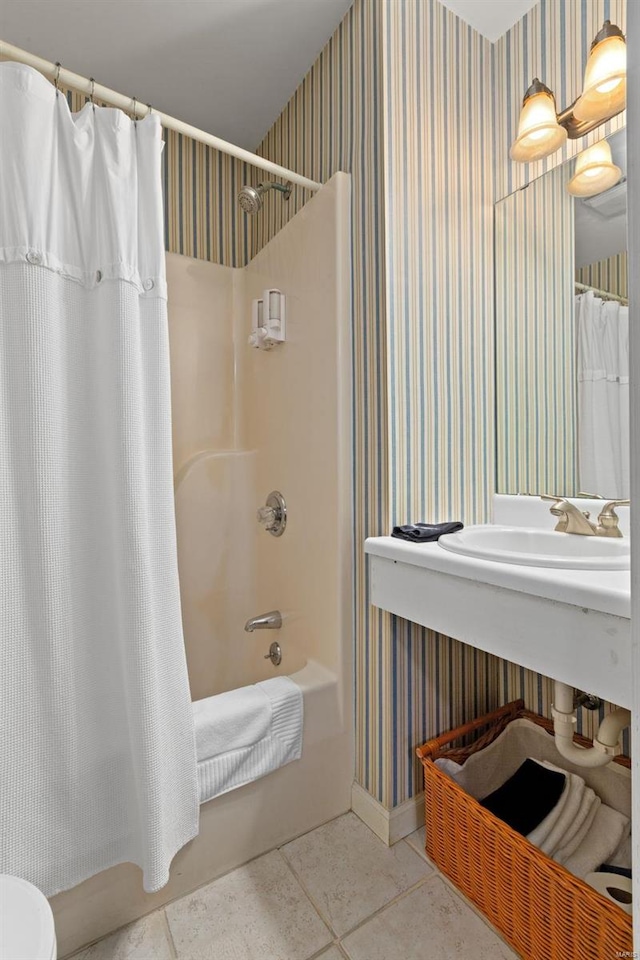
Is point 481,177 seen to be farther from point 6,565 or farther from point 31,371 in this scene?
point 6,565

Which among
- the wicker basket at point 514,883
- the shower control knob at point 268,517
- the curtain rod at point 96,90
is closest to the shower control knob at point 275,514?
the shower control knob at point 268,517

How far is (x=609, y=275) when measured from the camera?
1.25 meters

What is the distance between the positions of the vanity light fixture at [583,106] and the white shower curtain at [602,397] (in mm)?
425

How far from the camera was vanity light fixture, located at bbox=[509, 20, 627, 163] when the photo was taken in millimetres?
1136

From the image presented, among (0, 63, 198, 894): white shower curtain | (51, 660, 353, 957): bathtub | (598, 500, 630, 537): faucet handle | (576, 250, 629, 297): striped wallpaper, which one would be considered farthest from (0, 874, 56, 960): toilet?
(576, 250, 629, 297): striped wallpaper

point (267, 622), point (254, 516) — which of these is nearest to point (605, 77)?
point (254, 516)

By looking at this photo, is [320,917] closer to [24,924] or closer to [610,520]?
[24,924]

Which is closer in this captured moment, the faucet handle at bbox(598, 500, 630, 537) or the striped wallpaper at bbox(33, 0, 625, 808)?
the faucet handle at bbox(598, 500, 630, 537)

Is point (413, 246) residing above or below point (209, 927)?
above

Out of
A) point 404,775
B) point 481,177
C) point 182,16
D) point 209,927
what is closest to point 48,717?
point 209,927

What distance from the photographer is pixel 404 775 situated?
1340 mm

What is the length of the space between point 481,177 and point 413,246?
0.42 meters

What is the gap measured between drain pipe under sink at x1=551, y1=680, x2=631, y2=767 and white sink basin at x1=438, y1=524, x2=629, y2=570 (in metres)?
0.27

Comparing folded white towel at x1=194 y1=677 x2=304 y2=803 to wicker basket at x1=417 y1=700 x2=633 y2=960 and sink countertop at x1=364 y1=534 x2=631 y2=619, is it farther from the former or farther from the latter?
sink countertop at x1=364 y1=534 x2=631 y2=619
